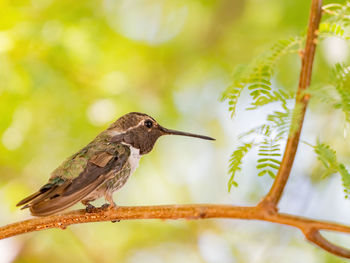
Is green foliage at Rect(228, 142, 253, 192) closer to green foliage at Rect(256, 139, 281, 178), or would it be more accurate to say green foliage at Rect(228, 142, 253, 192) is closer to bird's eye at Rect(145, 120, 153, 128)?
green foliage at Rect(256, 139, 281, 178)

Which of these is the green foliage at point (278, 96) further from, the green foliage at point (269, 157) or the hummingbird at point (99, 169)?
the hummingbird at point (99, 169)

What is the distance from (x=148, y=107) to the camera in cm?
535

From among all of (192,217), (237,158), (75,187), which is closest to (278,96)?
(237,158)

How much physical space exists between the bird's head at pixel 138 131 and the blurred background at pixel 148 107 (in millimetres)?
1335

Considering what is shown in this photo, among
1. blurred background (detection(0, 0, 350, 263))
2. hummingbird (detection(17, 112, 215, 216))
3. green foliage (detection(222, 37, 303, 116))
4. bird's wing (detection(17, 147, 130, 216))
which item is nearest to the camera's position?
green foliage (detection(222, 37, 303, 116))

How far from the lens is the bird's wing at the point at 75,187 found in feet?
8.29

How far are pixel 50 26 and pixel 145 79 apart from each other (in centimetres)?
185

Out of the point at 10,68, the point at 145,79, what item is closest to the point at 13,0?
the point at 10,68

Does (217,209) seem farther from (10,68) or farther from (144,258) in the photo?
(144,258)

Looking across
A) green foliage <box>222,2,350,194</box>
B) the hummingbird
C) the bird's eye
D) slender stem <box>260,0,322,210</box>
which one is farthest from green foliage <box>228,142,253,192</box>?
the bird's eye

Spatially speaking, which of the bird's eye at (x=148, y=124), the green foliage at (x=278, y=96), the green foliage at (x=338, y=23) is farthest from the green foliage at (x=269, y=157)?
the bird's eye at (x=148, y=124)

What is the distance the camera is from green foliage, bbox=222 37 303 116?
198 cm

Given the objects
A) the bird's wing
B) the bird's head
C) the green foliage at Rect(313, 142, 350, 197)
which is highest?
the green foliage at Rect(313, 142, 350, 197)

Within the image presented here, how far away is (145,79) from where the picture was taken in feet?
21.7
